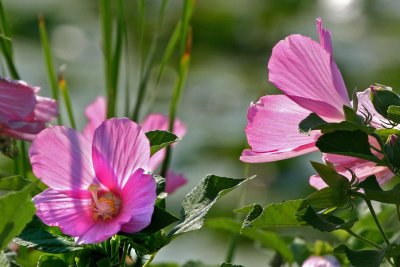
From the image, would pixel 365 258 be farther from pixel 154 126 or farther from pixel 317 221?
pixel 154 126

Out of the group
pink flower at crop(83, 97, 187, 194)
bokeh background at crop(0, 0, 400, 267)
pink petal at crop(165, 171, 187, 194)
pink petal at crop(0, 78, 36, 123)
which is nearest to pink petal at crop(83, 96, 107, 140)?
pink flower at crop(83, 97, 187, 194)

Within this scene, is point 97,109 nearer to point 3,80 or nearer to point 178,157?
point 3,80

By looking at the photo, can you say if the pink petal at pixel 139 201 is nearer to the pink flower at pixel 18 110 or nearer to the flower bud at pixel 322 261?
the pink flower at pixel 18 110

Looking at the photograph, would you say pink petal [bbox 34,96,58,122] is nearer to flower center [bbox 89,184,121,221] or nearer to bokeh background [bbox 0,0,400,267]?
flower center [bbox 89,184,121,221]

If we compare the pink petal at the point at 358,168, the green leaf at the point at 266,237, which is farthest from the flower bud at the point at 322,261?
the pink petal at the point at 358,168

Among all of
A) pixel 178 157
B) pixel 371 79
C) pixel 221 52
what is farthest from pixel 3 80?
pixel 221 52

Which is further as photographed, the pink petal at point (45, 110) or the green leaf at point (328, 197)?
the pink petal at point (45, 110)

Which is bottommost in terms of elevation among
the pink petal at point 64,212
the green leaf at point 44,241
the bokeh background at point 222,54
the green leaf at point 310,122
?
the bokeh background at point 222,54
